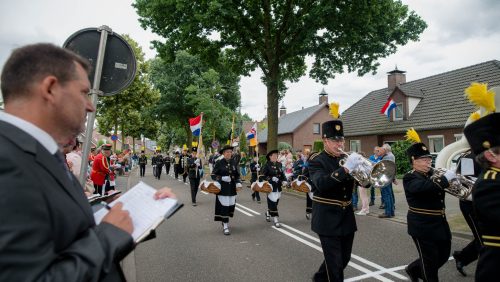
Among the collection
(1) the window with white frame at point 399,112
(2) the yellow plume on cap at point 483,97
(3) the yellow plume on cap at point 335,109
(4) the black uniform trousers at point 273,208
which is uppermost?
(1) the window with white frame at point 399,112

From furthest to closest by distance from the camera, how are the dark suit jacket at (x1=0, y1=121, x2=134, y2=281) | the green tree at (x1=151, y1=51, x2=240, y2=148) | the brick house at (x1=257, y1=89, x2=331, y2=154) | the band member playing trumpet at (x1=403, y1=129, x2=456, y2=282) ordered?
the brick house at (x1=257, y1=89, x2=331, y2=154) → the green tree at (x1=151, y1=51, x2=240, y2=148) → the band member playing trumpet at (x1=403, y1=129, x2=456, y2=282) → the dark suit jacket at (x1=0, y1=121, x2=134, y2=281)

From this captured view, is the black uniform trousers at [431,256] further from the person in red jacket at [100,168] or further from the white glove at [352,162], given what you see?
the person in red jacket at [100,168]

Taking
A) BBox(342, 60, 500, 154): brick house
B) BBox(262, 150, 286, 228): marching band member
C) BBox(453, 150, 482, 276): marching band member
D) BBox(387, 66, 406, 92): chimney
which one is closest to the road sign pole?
BBox(453, 150, 482, 276): marching band member

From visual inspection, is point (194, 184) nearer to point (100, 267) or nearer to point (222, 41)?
point (222, 41)

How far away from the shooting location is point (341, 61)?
18.0 metres

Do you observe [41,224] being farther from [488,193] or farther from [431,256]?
[431,256]

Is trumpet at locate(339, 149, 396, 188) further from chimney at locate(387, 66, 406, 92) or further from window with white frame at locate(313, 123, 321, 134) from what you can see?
window with white frame at locate(313, 123, 321, 134)

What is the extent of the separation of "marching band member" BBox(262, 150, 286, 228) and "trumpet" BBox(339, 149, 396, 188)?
5.04m

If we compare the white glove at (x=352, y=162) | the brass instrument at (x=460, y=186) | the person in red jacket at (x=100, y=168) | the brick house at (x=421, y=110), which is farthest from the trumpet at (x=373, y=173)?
the brick house at (x=421, y=110)

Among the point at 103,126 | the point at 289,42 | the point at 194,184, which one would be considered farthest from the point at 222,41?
the point at 103,126

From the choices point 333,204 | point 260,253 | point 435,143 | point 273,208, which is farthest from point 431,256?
point 435,143

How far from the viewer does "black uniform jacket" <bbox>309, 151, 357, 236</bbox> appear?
4137mm

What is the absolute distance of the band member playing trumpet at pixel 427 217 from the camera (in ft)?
14.1

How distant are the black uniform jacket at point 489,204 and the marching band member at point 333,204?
1388 millimetres
